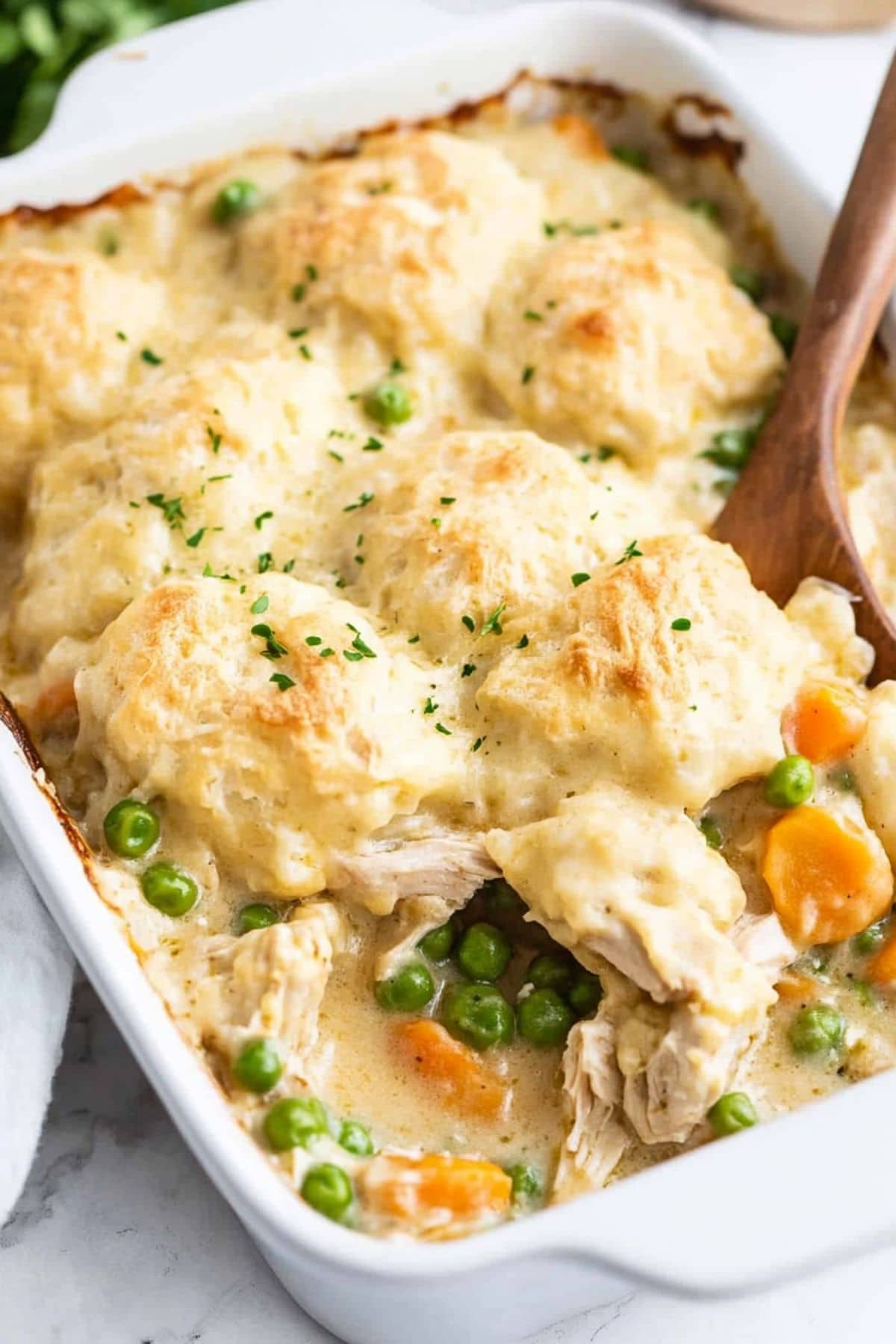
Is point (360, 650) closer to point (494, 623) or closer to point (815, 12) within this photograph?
point (494, 623)

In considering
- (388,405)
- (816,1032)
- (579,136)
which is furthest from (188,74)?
(816,1032)

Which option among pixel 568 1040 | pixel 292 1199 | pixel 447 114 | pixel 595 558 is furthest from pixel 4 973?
pixel 447 114

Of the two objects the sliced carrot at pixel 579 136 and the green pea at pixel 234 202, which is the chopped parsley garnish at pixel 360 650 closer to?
the green pea at pixel 234 202

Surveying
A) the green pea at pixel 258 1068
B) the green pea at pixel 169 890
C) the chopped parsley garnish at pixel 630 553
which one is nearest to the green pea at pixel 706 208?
the chopped parsley garnish at pixel 630 553

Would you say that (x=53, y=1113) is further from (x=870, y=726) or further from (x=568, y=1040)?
(x=870, y=726)

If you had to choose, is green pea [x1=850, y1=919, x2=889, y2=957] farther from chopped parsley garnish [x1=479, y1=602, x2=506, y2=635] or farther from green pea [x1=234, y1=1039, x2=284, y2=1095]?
green pea [x1=234, y1=1039, x2=284, y2=1095]
